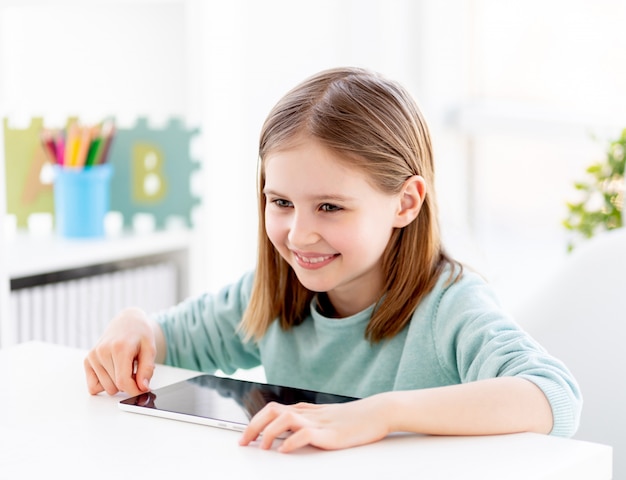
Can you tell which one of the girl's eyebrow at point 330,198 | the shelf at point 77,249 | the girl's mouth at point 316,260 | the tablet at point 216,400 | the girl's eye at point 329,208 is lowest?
the shelf at point 77,249

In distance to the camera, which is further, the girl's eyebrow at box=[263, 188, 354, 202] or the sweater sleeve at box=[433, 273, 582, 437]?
the girl's eyebrow at box=[263, 188, 354, 202]

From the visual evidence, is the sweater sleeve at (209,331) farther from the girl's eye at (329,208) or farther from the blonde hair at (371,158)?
the girl's eye at (329,208)

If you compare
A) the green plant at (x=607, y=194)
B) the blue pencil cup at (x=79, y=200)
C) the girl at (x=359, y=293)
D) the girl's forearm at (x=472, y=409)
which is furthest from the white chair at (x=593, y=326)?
the blue pencil cup at (x=79, y=200)

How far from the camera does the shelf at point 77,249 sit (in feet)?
5.98

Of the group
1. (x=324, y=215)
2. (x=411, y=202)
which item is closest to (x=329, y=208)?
(x=324, y=215)

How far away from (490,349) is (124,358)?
392mm

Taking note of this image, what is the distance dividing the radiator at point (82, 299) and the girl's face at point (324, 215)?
36.3 inches

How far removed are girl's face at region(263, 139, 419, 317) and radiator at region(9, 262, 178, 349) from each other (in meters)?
0.92

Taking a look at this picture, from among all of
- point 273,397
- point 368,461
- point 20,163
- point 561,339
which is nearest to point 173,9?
point 20,163

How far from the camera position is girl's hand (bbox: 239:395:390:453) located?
2.63 ft

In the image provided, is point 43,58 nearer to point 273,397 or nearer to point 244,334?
point 244,334

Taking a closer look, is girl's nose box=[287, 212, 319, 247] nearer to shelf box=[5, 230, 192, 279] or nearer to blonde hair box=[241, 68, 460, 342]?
blonde hair box=[241, 68, 460, 342]

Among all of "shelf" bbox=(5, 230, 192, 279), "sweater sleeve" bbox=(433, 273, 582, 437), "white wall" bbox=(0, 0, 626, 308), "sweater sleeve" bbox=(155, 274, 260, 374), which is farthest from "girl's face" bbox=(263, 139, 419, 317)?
"white wall" bbox=(0, 0, 626, 308)

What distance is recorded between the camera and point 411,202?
45.8 inches
